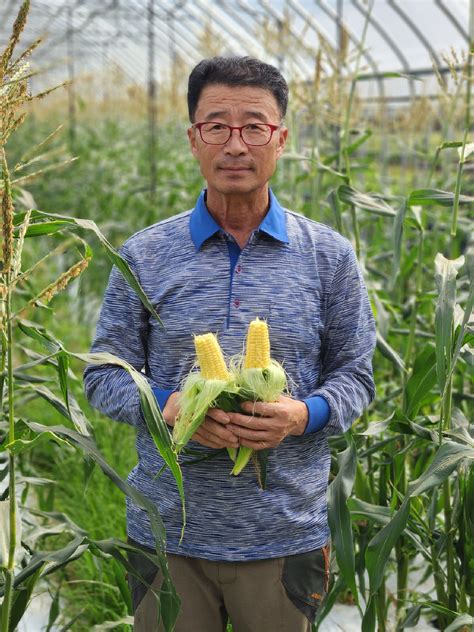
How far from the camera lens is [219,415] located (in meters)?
1.76

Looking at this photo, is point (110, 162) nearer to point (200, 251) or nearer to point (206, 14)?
point (206, 14)

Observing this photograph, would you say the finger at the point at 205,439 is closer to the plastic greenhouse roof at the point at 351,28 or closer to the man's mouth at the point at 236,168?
the man's mouth at the point at 236,168

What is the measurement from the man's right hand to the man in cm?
5

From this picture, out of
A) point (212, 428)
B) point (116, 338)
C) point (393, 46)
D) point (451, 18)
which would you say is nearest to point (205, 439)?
point (212, 428)

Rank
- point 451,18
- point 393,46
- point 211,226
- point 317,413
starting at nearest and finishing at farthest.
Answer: point 317,413, point 211,226, point 451,18, point 393,46

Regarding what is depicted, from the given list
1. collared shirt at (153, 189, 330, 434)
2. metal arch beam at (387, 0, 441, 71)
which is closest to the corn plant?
collared shirt at (153, 189, 330, 434)

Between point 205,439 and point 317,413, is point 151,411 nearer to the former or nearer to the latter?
point 205,439

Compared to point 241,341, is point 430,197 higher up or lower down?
higher up

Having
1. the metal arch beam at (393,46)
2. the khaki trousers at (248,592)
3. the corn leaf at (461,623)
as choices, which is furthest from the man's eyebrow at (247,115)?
the metal arch beam at (393,46)

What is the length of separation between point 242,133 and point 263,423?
589 millimetres

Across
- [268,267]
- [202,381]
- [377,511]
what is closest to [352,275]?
[268,267]

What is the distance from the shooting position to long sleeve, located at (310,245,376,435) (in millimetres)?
1947

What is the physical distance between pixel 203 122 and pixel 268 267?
0.33 metres

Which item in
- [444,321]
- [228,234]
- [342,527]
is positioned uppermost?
[228,234]
